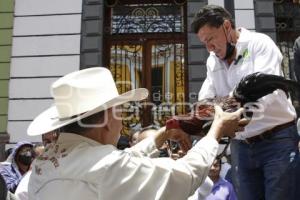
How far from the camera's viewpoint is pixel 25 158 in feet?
19.7

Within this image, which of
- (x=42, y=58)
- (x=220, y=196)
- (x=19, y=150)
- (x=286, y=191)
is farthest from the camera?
(x=42, y=58)

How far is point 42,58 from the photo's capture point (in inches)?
330

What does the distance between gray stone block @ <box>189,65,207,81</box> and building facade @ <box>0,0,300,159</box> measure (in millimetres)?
16

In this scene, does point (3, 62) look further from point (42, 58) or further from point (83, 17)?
point (83, 17)

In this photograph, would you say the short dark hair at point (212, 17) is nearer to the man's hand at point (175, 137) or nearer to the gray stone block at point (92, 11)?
the man's hand at point (175, 137)

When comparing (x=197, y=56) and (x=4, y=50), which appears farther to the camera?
(x=4, y=50)

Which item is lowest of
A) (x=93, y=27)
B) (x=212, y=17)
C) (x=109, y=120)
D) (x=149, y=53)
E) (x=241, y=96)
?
(x=109, y=120)

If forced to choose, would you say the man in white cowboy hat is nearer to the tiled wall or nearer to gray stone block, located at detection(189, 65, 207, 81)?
gray stone block, located at detection(189, 65, 207, 81)

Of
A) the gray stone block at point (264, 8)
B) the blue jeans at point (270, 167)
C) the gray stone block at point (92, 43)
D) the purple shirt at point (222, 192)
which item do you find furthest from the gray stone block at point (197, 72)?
the blue jeans at point (270, 167)

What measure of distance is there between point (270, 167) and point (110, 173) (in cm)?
115

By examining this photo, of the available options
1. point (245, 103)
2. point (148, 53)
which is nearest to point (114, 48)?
point (148, 53)

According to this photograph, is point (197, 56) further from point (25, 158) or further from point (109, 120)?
point (109, 120)

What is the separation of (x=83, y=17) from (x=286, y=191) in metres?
6.33

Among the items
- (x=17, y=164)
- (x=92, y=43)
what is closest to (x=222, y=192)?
(x=17, y=164)
